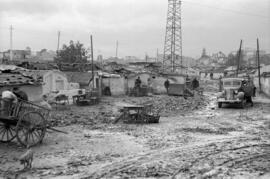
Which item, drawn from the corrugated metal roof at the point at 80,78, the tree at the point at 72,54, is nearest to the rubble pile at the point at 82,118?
the corrugated metal roof at the point at 80,78

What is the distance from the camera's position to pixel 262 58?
98.7m

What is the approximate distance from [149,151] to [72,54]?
38.5 metres

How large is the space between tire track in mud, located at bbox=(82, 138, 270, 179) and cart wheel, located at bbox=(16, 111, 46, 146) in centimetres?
289

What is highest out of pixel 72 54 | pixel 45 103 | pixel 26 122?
pixel 72 54

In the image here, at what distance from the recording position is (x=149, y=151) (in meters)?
9.47

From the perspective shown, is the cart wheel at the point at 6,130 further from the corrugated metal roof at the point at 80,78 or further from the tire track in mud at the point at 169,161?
the corrugated metal roof at the point at 80,78

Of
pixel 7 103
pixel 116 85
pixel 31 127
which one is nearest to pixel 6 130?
pixel 7 103

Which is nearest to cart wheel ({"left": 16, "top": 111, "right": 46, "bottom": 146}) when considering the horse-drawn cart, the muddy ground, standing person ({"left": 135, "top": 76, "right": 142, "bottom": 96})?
the horse-drawn cart

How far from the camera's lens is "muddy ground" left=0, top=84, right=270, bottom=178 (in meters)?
7.46

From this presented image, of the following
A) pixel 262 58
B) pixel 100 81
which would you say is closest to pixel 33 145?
pixel 100 81

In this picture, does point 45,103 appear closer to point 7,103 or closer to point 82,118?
point 82,118

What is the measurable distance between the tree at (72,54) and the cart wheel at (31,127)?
117 ft

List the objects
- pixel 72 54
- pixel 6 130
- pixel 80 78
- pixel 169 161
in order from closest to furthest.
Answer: pixel 169 161 → pixel 6 130 → pixel 80 78 → pixel 72 54

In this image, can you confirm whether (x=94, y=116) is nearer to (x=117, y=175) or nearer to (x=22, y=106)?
(x=22, y=106)
